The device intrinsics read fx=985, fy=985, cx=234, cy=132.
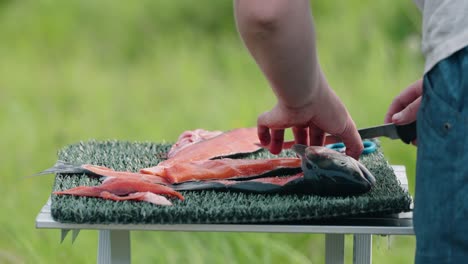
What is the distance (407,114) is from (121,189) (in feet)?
1.71

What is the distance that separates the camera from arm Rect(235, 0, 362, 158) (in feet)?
4.46

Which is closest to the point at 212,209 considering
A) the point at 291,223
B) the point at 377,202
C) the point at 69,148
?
the point at 291,223

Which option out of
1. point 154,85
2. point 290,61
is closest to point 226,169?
point 290,61

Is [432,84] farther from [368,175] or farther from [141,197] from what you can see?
[141,197]

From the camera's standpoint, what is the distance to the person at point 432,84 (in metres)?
1.35

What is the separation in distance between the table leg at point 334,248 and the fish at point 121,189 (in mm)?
308

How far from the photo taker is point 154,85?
4.78 meters

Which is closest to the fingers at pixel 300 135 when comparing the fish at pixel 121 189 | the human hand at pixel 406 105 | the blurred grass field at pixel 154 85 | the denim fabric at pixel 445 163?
the human hand at pixel 406 105

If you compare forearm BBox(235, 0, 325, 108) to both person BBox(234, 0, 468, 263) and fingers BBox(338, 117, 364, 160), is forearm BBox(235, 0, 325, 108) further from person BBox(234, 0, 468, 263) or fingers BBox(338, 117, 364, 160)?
fingers BBox(338, 117, 364, 160)

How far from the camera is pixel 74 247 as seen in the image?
3.05 metres

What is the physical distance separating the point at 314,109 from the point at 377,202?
0.21 m

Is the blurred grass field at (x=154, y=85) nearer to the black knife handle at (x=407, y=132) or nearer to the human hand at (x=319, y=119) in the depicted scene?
the black knife handle at (x=407, y=132)

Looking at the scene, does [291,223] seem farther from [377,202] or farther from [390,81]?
[390,81]

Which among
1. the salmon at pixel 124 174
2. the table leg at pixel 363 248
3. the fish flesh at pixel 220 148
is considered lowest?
the table leg at pixel 363 248
